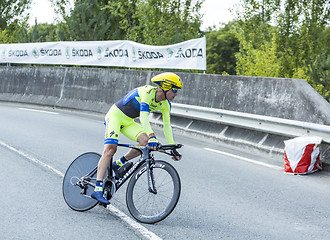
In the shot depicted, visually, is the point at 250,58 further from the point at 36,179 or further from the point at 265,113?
the point at 36,179

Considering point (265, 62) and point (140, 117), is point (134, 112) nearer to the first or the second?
Answer: point (140, 117)

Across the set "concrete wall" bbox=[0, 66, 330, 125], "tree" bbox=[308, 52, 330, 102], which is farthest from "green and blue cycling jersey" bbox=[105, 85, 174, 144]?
"tree" bbox=[308, 52, 330, 102]

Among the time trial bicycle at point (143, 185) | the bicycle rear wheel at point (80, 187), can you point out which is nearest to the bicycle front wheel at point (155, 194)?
the time trial bicycle at point (143, 185)

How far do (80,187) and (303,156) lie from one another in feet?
13.5

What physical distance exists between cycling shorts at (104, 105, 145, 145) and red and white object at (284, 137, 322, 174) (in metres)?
3.72

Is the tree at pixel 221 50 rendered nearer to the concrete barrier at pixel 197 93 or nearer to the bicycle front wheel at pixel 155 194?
the concrete barrier at pixel 197 93

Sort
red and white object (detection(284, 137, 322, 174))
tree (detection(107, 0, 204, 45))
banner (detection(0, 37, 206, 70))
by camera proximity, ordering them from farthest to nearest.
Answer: tree (detection(107, 0, 204, 45))
banner (detection(0, 37, 206, 70))
red and white object (detection(284, 137, 322, 174))

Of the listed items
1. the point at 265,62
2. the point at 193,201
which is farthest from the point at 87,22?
the point at 193,201

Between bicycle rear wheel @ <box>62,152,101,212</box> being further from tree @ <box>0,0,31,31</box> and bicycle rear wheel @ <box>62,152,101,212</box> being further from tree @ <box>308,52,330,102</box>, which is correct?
tree @ <box>0,0,31,31</box>

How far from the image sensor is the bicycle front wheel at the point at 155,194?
5391 millimetres

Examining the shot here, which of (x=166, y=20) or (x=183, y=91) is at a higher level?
(x=166, y=20)

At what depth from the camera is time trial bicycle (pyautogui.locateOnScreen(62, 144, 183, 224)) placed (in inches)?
213

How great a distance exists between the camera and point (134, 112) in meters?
5.93

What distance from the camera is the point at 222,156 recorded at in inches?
394
